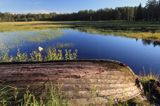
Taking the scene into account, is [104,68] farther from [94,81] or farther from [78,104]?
[78,104]

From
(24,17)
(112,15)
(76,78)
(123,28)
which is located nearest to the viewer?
(76,78)

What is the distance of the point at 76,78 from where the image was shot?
8453 millimetres

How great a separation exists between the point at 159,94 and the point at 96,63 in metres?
2.76

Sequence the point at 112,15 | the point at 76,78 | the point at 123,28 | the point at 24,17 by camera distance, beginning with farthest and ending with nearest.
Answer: the point at 24,17 → the point at 112,15 → the point at 123,28 → the point at 76,78

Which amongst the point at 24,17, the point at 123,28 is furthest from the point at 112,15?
the point at 123,28

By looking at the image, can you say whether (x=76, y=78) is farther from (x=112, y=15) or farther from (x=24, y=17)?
(x=24, y=17)

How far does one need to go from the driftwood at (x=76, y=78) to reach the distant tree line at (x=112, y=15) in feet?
326

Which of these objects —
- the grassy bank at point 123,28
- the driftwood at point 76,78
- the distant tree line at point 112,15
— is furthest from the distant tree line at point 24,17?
the driftwood at point 76,78

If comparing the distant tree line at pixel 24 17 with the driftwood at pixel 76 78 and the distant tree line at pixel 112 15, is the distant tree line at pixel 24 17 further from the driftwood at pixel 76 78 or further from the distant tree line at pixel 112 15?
the driftwood at pixel 76 78

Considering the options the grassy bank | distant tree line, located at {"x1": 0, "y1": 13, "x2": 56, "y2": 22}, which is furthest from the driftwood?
distant tree line, located at {"x1": 0, "y1": 13, "x2": 56, "y2": 22}

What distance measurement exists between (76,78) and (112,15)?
136921 millimetres

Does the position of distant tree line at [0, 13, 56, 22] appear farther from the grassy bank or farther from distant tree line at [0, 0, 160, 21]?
the grassy bank

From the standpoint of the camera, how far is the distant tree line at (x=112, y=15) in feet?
356

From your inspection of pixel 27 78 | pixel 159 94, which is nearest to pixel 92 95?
pixel 27 78
